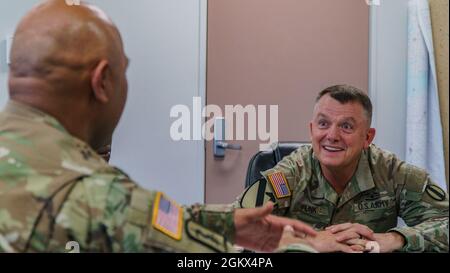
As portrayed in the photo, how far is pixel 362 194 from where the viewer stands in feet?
3.40

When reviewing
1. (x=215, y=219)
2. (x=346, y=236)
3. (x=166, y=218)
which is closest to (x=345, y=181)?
(x=346, y=236)

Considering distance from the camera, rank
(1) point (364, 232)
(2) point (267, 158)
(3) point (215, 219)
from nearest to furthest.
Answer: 1. (3) point (215, 219)
2. (1) point (364, 232)
3. (2) point (267, 158)

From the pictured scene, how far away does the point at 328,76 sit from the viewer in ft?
4.48

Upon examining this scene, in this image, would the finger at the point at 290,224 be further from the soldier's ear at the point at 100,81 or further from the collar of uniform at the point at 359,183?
the collar of uniform at the point at 359,183

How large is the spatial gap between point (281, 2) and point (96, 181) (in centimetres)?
100

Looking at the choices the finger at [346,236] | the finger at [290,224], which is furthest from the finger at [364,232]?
the finger at [290,224]

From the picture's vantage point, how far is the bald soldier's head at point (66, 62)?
50 centimetres

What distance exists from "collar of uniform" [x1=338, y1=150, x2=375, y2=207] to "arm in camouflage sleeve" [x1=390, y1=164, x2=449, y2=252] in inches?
2.8

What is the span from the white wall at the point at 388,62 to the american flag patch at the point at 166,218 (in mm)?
911

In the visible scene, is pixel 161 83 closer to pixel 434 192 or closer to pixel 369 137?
pixel 369 137

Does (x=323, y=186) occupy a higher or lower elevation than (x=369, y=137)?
lower

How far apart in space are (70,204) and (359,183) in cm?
74

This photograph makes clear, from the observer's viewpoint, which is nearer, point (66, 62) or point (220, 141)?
point (66, 62)
